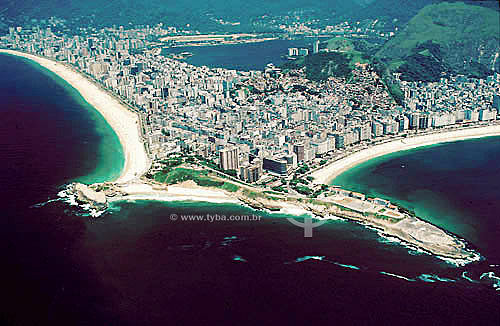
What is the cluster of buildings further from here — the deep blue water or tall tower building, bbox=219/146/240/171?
the deep blue water

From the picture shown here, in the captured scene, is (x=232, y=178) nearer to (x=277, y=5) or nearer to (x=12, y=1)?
(x=12, y=1)

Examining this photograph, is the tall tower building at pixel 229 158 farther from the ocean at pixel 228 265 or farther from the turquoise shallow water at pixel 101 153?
the turquoise shallow water at pixel 101 153

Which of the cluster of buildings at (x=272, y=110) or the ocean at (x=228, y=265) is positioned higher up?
the cluster of buildings at (x=272, y=110)

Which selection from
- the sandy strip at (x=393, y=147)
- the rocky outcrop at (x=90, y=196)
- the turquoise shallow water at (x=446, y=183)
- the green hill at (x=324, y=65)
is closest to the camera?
the turquoise shallow water at (x=446, y=183)

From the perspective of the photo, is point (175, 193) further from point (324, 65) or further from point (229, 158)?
point (324, 65)

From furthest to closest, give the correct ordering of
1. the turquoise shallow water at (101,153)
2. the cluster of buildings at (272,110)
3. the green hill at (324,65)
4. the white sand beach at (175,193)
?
the green hill at (324,65) < the cluster of buildings at (272,110) < the turquoise shallow water at (101,153) < the white sand beach at (175,193)

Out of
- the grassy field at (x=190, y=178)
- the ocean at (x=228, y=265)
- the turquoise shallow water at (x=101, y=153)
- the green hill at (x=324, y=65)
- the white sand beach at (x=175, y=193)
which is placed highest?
the green hill at (x=324, y=65)

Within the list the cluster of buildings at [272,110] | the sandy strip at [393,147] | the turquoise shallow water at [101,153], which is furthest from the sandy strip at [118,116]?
the sandy strip at [393,147]
